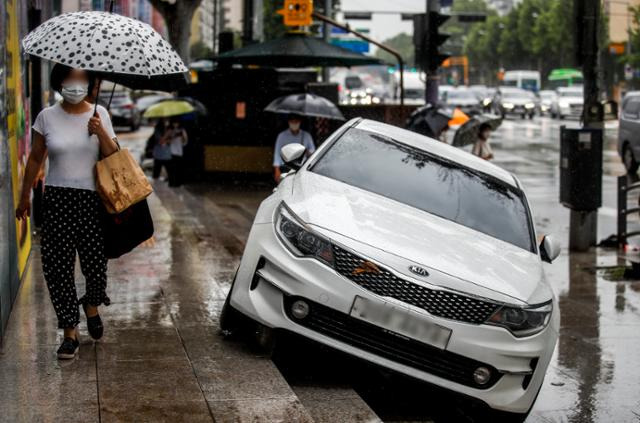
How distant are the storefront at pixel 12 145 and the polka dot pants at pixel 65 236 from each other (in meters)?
0.45

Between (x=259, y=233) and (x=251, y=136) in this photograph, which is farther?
(x=251, y=136)

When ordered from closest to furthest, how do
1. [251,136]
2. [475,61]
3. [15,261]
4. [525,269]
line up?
[525,269] < [15,261] < [251,136] < [475,61]

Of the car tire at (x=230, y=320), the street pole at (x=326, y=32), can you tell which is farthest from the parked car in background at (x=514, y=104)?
the car tire at (x=230, y=320)

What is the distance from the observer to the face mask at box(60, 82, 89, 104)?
20.9 ft

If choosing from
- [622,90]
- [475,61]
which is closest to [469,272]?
[622,90]

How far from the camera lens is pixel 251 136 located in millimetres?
21516

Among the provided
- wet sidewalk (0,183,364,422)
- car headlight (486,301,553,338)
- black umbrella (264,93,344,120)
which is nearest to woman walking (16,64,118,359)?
wet sidewalk (0,183,364,422)

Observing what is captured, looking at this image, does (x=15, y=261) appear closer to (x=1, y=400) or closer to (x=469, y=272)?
(x=1, y=400)

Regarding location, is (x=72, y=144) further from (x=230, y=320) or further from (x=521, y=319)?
(x=521, y=319)

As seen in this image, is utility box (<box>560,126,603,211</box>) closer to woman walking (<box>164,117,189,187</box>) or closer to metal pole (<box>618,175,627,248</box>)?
metal pole (<box>618,175,627,248</box>)

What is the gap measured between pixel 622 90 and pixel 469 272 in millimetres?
80077

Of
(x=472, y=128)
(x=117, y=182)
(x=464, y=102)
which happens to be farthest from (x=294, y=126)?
(x=464, y=102)

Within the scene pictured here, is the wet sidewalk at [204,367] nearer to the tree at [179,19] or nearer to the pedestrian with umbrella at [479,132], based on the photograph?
the pedestrian with umbrella at [479,132]

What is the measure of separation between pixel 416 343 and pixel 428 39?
10.9 m
